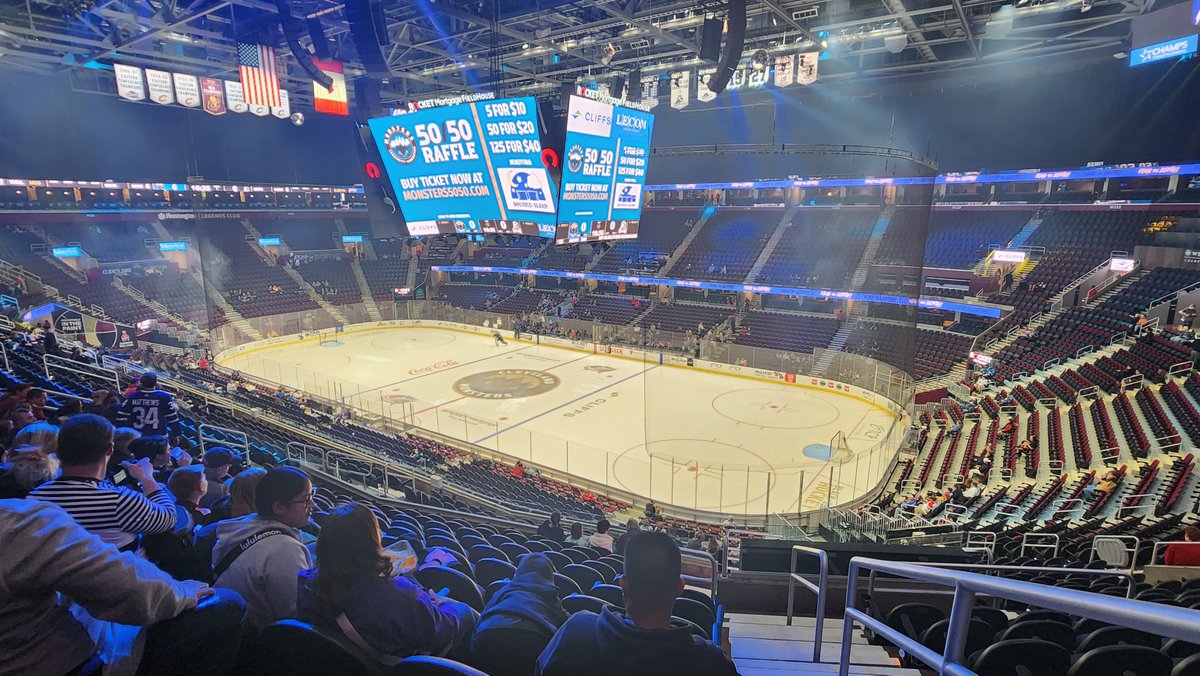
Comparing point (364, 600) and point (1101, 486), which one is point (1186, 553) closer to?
point (1101, 486)

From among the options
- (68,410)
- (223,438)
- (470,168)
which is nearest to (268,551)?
(68,410)

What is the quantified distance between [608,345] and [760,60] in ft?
57.1

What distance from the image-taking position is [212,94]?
62.5 feet

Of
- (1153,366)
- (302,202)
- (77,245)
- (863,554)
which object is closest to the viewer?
(863,554)

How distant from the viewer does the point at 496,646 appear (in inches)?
87.3

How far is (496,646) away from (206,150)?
147ft

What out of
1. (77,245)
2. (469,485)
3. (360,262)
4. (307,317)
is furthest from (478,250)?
(469,485)

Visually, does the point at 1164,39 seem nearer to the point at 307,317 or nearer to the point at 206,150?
the point at 307,317

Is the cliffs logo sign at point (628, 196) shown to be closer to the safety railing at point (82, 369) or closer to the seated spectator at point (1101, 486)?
the safety railing at point (82, 369)

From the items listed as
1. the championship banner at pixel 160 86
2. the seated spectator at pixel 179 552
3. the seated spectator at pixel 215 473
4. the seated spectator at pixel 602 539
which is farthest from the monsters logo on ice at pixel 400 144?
the championship banner at pixel 160 86

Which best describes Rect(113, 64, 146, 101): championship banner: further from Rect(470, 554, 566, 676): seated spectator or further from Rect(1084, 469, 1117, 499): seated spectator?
Rect(1084, 469, 1117, 499): seated spectator

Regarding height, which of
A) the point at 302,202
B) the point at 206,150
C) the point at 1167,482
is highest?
the point at 206,150

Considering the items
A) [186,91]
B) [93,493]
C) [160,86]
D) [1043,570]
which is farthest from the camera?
[186,91]

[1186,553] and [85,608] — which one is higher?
[85,608]
